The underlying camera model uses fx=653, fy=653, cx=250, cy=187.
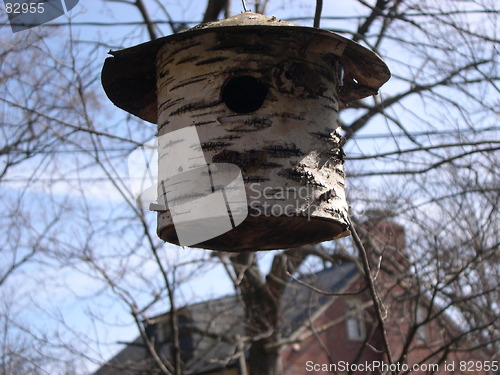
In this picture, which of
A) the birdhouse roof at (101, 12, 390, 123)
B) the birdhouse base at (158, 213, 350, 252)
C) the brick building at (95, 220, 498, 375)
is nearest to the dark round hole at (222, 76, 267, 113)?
the birdhouse roof at (101, 12, 390, 123)

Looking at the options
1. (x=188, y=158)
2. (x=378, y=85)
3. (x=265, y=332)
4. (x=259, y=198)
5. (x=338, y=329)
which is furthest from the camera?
(x=338, y=329)

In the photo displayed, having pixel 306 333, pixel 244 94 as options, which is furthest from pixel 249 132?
pixel 306 333

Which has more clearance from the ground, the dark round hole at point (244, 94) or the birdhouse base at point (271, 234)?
the dark round hole at point (244, 94)

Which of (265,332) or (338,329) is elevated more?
(338,329)

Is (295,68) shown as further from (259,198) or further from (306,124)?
(259,198)

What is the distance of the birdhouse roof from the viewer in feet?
8.41

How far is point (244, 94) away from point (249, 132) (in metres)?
0.40

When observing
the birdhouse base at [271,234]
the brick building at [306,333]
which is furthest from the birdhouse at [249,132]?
the brick building at [306,333]

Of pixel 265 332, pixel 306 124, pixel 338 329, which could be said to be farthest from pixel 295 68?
pixel 338 329

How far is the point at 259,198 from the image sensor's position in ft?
7.66

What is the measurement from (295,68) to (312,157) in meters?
0.39

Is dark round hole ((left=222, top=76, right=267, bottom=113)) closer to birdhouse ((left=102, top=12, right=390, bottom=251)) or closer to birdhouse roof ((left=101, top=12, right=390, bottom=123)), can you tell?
birdhouse ((left=102, top=12, right=390, bottom=251))

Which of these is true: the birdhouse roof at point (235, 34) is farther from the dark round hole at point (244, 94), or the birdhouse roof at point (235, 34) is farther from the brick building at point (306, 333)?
the brick building at point (306, 333)

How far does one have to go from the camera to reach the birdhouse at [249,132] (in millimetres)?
2393
